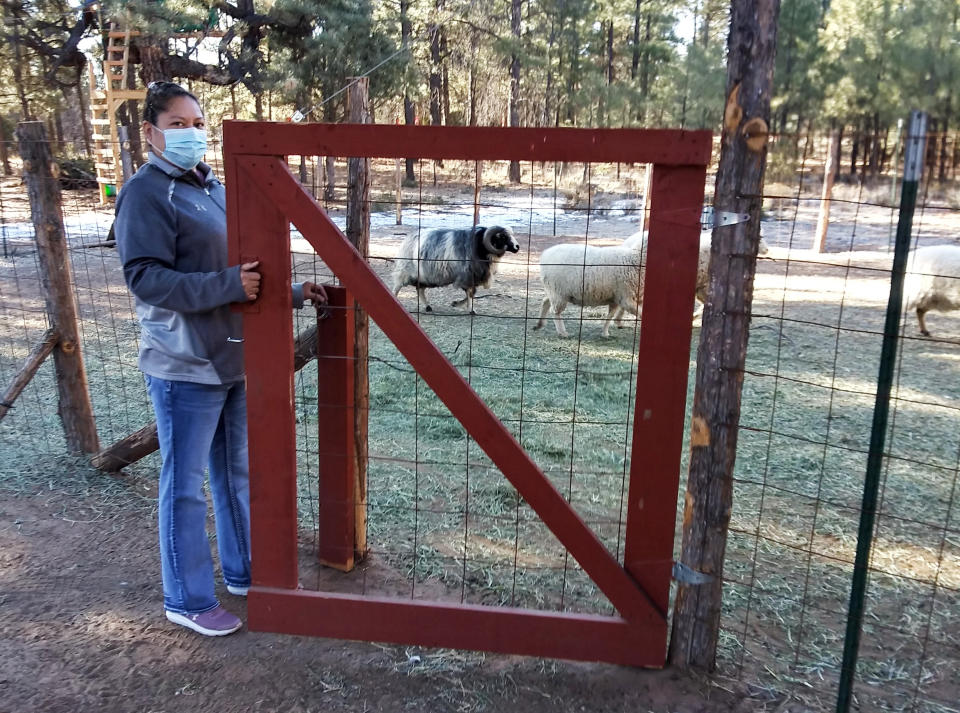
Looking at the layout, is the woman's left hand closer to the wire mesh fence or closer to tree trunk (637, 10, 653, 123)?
the wire mesh fence

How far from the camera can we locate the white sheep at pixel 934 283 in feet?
26.8

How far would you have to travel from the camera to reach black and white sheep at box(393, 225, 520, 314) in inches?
388

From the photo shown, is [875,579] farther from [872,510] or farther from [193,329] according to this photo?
[193,329]

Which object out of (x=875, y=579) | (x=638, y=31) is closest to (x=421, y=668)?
(x=875, y=579)

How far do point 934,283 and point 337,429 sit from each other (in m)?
7.38

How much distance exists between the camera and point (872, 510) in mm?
2357

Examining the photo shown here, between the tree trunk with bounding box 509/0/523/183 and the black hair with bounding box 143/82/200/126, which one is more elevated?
the tree trunk with bounding box 509/0/523/183

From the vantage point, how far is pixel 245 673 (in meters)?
2.77

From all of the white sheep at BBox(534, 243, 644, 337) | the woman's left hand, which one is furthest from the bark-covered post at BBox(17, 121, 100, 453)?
the white sheep at BBox(534, 243, 644, 337)

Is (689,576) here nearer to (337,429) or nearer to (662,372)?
(662,372)

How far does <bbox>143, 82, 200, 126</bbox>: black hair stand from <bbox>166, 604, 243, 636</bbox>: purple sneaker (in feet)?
5.98

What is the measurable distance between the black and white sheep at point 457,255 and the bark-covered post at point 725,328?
7219 millimetres

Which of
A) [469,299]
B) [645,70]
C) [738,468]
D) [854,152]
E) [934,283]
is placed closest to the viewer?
[854,152]

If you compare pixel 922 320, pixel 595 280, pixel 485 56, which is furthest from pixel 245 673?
pixel 485 56
